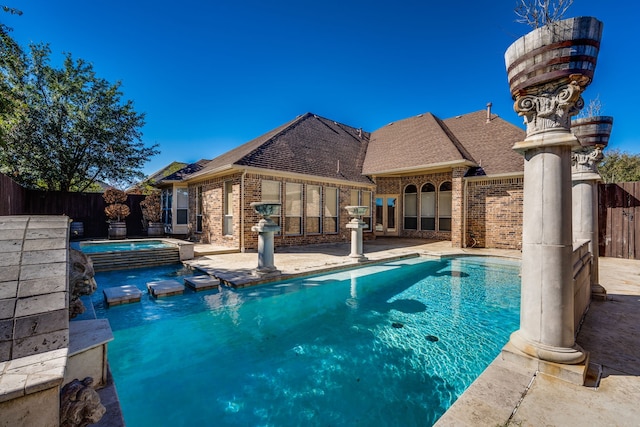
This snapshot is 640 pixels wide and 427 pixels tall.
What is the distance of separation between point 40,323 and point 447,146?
13.6 m

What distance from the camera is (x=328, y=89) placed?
1397 cm

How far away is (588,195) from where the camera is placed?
450 cm

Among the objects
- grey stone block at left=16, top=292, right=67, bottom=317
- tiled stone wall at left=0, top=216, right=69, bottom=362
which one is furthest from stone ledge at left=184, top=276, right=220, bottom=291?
grey stone block at left=16, top=292, right=67, bottom=317

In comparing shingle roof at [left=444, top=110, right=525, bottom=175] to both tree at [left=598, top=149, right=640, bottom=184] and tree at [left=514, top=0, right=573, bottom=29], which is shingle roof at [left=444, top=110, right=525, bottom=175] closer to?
tree at [left=514, top=0, right=573, bottom=29]

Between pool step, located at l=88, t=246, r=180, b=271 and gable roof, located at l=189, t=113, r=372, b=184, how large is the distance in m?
3.61

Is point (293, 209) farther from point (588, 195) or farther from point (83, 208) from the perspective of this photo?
point (83, 208)

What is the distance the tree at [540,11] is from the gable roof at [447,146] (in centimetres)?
911

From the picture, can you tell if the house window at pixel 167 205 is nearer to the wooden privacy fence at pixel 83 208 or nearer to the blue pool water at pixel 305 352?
the wooden privacy fence at pixel 83 208

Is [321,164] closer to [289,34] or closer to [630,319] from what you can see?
[289,34]

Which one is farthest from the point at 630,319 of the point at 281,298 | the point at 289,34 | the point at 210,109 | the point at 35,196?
the point at 35,196

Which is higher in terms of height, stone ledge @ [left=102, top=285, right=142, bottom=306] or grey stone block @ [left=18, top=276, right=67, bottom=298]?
grey stone block @ [left=18, top=276, right=67, bottom=298]

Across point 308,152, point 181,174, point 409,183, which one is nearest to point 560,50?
point 308,152

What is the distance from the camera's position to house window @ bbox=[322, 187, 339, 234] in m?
12.6

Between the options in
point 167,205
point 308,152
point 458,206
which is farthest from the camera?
point 167,205
